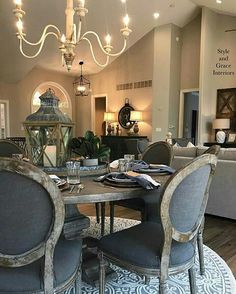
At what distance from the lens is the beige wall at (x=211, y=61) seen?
744 centimetres

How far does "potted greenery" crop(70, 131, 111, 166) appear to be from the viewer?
2053 mm

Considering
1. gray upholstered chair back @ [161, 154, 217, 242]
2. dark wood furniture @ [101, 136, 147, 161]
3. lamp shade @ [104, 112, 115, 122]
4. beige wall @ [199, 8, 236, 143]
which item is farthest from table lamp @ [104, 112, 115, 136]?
gray upholstered chair back @ [161, 154, 217, 242]

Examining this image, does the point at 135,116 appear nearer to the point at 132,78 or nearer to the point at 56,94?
the point at 132,78

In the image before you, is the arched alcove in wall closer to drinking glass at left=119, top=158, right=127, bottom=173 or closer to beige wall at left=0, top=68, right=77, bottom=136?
beige wall at left=0, top=68, right=77, bottom=136

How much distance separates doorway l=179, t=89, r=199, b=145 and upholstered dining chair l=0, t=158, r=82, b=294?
297 inches

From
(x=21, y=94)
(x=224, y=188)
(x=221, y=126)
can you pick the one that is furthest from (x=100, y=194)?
(x=21, y=94)

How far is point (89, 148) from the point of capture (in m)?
2.08

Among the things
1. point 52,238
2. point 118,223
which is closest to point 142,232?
point 52,238

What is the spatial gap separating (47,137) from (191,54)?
7.26 meters

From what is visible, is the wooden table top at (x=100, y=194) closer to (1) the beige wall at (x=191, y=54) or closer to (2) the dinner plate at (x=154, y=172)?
(2) the dinner plate at (x=154, y=172)

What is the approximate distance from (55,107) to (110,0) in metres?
5.28

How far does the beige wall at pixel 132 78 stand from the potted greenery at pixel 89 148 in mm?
6270

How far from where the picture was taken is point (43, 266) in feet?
3.86

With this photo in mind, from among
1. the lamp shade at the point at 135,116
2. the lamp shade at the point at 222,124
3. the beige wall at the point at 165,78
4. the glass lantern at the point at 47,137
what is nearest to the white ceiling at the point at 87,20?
the beige wall at the point at 165,78
